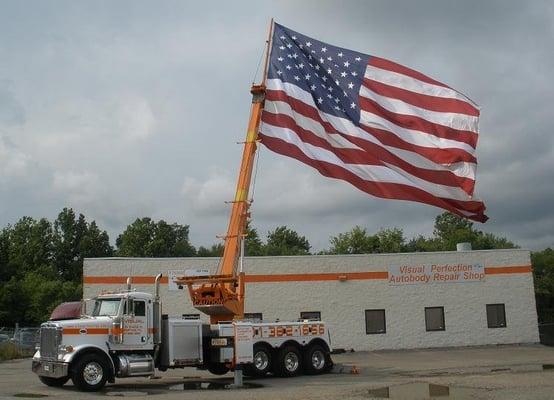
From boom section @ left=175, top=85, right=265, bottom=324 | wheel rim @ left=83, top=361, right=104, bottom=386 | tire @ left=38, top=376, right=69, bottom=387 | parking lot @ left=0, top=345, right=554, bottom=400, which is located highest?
boom section @ left=175, top=85, right=265, bottom=324

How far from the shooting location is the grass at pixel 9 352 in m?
30.9

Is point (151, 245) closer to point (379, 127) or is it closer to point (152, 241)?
→ point (152, 241)

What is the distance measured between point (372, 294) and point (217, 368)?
14679mm

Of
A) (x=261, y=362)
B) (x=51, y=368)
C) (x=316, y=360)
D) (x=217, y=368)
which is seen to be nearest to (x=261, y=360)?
(x=261, y=362)

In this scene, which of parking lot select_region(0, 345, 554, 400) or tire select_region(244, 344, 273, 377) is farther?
tire select_region(244, 344, 273, 377)

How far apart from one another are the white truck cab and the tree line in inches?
2062

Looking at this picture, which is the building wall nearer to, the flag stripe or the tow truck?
the tow truck

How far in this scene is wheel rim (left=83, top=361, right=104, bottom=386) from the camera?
17.7 meters

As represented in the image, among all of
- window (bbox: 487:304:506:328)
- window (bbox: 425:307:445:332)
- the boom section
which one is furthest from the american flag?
window (bbox: 487:304:506:328)

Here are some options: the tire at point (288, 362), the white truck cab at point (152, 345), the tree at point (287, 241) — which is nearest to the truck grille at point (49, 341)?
the white truck cab at point (152, 345)

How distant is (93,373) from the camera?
17844 millimetres

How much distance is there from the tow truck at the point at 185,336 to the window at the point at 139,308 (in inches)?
1.2

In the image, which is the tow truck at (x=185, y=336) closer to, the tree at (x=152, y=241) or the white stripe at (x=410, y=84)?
the white stripe at (x=410, y=84)

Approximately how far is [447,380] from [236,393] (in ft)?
18.3
